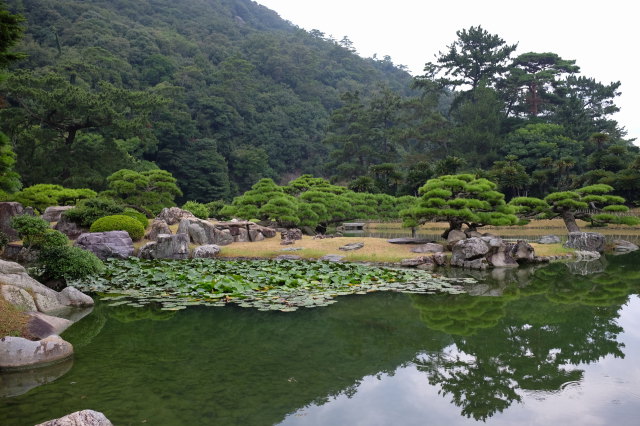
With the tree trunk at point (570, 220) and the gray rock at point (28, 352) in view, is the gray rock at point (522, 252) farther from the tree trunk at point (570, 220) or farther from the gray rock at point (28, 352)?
Result: the gray rock at point (28, 352)

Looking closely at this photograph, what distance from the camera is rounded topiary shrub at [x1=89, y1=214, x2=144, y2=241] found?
16.8 meters

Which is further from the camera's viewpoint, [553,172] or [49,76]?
[553,172]

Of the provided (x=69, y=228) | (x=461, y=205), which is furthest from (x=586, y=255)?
(x=69, y=228)

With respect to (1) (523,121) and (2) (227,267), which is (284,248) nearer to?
(2) (227,267)

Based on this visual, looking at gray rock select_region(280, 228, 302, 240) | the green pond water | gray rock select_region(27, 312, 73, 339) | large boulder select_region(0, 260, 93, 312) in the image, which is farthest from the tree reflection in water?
gray rock select_region(280, 228, 302, 240)

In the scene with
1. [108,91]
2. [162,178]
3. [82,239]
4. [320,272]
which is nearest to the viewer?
[320,272]

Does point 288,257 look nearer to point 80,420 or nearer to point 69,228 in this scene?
point 69,228

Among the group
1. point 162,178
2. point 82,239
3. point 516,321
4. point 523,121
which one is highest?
point 523,121

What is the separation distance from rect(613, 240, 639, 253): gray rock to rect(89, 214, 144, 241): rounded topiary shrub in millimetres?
19796

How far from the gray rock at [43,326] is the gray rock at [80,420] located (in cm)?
366

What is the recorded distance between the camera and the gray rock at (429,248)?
1543 centimetres

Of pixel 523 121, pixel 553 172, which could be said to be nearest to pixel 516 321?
pixel 553 172

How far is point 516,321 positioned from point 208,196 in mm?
37949

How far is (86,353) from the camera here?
6277 millimetres
